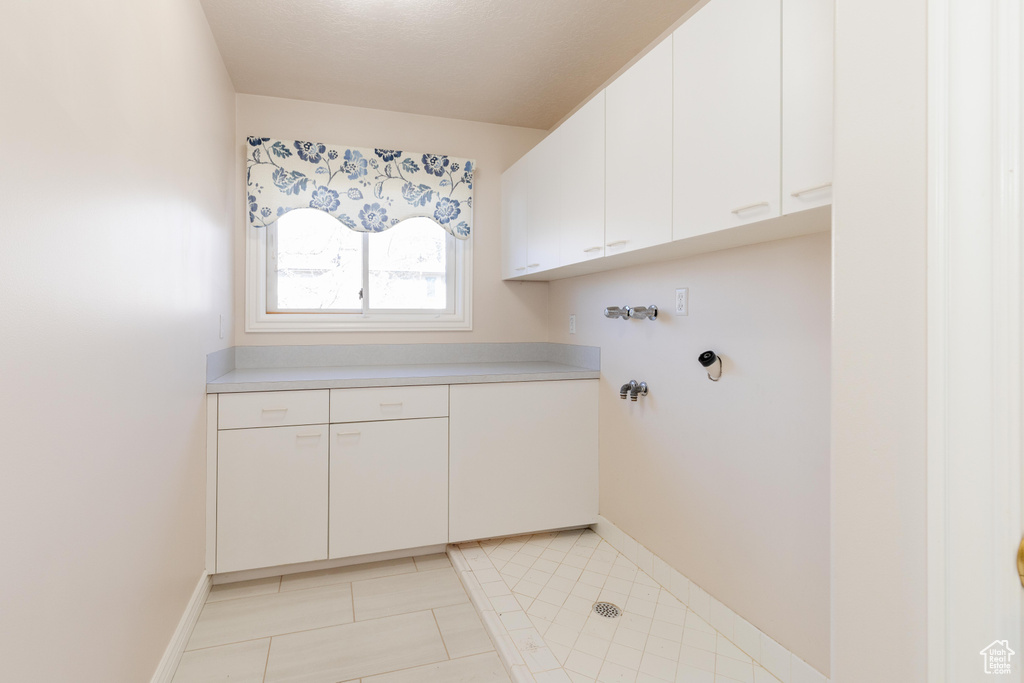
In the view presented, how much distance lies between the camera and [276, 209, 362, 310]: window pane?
9.50 feet

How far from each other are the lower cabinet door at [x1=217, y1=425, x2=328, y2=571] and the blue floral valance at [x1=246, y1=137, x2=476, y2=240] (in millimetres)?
1187

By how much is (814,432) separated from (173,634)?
214 centimetres

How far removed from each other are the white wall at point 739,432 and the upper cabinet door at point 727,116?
30 centimetres

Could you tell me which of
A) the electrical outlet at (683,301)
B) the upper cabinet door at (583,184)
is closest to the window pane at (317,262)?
the upper cabinet door at (583,184)

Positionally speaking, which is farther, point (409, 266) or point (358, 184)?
point (409, 266)

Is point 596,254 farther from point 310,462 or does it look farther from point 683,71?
point 310,462


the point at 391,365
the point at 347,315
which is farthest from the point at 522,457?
the point at 347,315

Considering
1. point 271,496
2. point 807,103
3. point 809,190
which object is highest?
point 807,103

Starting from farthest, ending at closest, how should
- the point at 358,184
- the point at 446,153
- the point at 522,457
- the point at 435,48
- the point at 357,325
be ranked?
the point at 446,153, the point at 357,325, the point at 358,184, the point at 522,457, the point at 435,48

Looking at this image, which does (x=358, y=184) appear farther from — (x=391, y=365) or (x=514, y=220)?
(x=391, y=365)

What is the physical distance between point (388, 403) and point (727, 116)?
5.79 ft

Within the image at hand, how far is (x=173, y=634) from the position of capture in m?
1.71

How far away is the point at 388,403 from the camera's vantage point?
2.39m

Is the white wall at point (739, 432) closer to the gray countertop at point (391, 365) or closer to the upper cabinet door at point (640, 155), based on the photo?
the upper cabinet door at point (640, 155)
